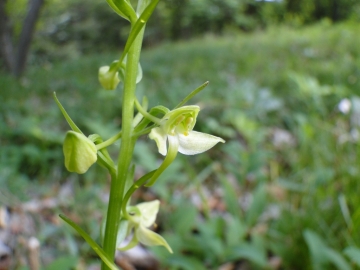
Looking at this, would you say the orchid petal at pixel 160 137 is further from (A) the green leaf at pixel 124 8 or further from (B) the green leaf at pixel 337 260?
(B) the green leaf at pixel 337 260

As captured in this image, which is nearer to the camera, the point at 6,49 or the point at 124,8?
the point at 124,8

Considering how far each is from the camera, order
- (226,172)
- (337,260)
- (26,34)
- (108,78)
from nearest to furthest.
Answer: (108,78)
(337,260)
(226,172)
(26,34)

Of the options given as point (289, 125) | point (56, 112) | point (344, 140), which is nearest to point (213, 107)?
point (289, 125)

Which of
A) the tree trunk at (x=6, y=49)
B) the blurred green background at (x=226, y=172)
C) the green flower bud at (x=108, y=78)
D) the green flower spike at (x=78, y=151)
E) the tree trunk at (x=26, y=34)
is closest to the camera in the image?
the green flower spike at (x=78, y=151)

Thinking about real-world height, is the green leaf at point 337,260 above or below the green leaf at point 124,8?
below

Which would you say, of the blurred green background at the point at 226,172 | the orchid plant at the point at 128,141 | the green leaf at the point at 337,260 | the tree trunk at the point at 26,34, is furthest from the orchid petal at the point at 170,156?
the tree trunk at the point at 26,34

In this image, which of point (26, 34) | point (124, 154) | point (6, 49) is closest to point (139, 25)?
point (124, 154)

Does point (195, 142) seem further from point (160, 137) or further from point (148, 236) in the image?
point (148, 236)
